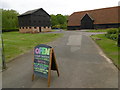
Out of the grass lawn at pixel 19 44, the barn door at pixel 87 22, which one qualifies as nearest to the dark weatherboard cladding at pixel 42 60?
the grass lawn at pixel 19 44

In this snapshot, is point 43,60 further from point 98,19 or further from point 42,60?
point 98,19

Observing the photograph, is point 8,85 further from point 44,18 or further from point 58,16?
point 58,16

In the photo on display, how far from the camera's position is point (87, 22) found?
146ft

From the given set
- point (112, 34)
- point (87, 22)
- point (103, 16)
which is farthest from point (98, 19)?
point (112, 34)

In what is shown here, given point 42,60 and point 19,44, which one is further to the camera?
point 19,44

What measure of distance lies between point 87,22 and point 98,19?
13.7ft

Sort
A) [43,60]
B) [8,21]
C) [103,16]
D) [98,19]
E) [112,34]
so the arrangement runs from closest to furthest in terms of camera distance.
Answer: [43,60] → [112,34] → [103,16] → [98,19] → [8,21]

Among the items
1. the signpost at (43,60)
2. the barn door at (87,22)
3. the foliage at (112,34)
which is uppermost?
the barn door at (87,22)

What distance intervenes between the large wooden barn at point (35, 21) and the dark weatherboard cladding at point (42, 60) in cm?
3496

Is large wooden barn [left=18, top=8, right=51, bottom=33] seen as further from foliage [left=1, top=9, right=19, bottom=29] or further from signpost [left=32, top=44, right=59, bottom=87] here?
signpost [left=32, top=44, right=59, bottom=87]

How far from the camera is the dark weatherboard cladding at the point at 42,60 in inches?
199

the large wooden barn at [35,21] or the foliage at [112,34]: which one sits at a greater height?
the large wooden barn at [35,21]

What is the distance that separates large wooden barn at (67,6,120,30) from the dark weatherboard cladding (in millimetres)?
39061

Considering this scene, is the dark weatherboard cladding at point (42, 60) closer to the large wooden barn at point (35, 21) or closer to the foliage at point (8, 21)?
the large wooden barn at point (35, 21)
